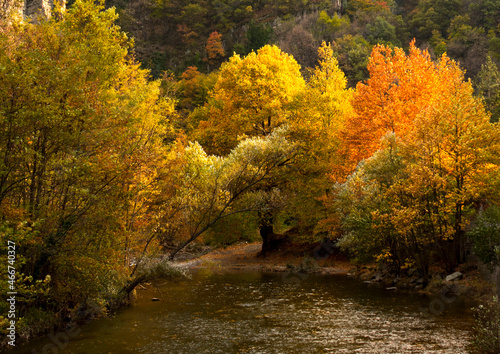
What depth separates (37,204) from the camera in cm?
1397

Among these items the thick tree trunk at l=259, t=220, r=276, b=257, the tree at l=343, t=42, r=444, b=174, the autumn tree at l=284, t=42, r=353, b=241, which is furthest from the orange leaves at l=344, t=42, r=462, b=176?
the thick tree trunk at l=259, t=220, r=276, b=257

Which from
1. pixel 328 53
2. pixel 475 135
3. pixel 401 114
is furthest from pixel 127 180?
pixel 328 53

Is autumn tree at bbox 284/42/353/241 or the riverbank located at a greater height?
autumn tree at bbox 284/42/353/241

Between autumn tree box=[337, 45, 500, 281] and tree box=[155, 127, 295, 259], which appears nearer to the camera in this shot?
tree box=[155, 127, 295, 259]

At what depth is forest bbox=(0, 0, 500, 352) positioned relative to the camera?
44.9 feet

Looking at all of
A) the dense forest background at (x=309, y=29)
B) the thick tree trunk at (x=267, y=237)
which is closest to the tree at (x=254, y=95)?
the thick tree trunk at (x=267, y=237)

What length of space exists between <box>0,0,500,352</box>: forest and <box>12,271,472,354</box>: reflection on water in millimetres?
1764

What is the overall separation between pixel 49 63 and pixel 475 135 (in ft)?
62.0

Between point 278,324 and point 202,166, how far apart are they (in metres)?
8.44

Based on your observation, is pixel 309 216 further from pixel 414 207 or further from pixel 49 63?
pixel 49 63

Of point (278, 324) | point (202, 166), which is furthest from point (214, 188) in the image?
point (278, 324)

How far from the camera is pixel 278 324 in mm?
16594

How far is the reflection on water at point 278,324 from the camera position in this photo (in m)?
13.8

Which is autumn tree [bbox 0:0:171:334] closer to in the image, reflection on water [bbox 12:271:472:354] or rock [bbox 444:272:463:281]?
reflection on water [bbox 12:271:472:354]
